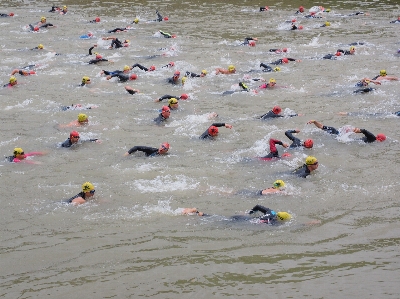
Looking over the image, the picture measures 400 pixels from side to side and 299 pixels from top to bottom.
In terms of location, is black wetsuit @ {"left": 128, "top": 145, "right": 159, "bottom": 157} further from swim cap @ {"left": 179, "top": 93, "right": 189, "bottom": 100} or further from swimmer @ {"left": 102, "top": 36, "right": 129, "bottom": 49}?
swimmer @ {"left": 102, "top": 36, "right": 129, "bottom": 49}

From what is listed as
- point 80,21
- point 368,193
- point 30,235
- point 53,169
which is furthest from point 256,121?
point 80,21

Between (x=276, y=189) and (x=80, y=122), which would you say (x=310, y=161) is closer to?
(x=276, y=189)

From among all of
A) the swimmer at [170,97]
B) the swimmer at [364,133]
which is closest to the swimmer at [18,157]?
the swimmer at [170,97]

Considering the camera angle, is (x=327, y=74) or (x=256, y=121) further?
(x=327, y=74)

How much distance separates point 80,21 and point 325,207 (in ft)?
88.4

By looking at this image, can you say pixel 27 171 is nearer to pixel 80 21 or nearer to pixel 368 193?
pixel 368 193

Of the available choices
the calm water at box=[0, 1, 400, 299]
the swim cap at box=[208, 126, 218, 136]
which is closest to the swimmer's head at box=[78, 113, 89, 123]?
the calm water at box=[0, 1, 400, 299]

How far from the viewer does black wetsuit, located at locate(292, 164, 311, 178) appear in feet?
47.6

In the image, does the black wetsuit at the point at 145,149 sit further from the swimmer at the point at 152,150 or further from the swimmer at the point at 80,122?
the swimmer at the point at 80,122

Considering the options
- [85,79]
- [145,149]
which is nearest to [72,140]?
[145,149]

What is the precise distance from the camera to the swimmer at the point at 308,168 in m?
14.4

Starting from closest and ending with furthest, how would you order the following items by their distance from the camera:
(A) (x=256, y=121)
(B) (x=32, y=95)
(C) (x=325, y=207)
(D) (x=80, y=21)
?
(C) (x=325, y=207) < (A) (x=256, y=121) < (B) (x=32, y=95) < (D) (x=80, y=21)

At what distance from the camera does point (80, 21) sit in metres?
35.6

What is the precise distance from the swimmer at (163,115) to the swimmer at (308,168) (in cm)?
566
